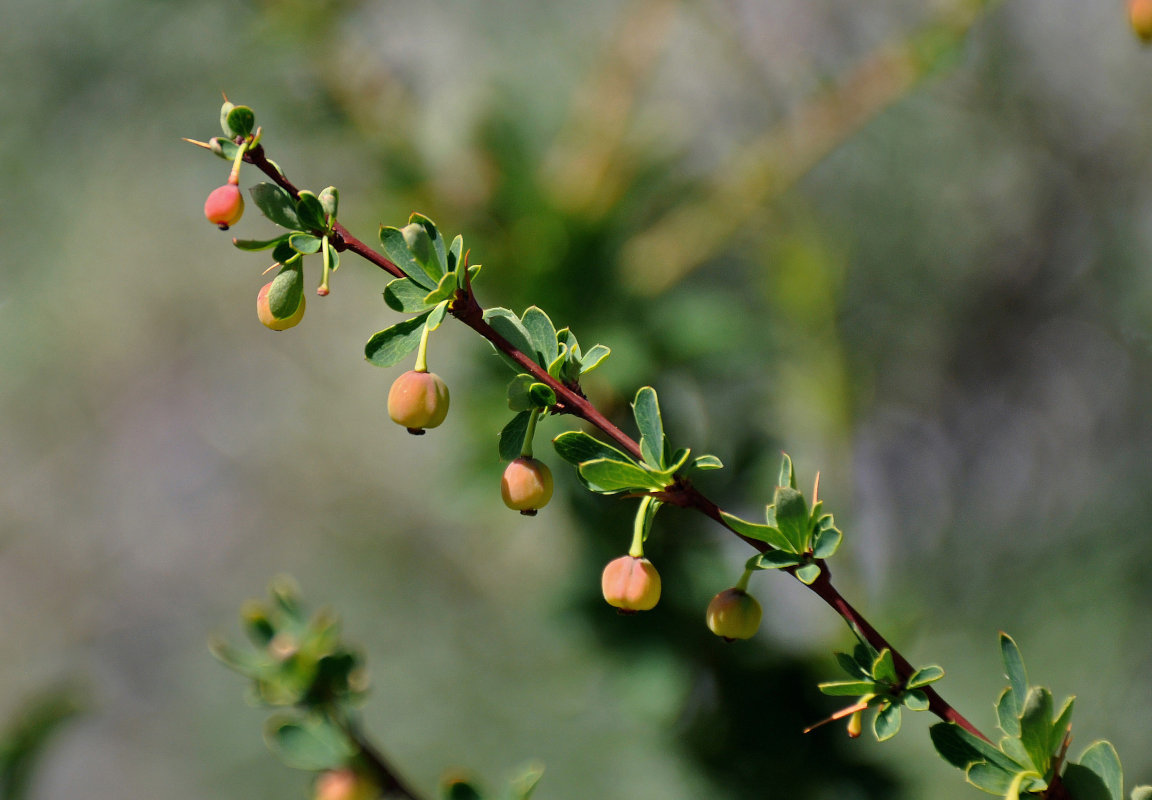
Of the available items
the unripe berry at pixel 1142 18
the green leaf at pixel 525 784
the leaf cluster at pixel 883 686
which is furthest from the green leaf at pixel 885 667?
the unripe berry at pixel 1142 18

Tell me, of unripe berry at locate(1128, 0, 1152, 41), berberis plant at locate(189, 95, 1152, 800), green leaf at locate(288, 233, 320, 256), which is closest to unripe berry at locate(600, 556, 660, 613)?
berberis plant at locate(189, 95, 1152, 800)

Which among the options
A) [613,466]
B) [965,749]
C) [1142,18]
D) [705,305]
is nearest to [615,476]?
[613,466]

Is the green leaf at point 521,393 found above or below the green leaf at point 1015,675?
below

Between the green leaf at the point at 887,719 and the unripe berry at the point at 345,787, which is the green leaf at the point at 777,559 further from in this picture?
the unripe berry at the point at 345,787

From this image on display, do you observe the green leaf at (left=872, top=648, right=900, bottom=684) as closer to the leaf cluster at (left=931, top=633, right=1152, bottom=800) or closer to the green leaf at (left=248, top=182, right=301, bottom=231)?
the leaf cluster at (left=931, top=633, right=1152, bottom=800)

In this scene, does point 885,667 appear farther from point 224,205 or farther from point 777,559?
point 224,205
